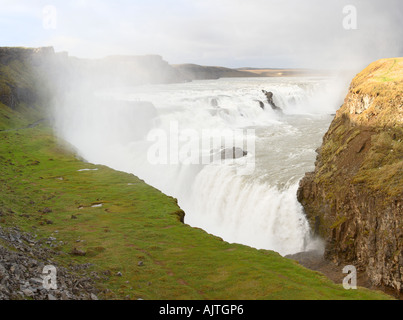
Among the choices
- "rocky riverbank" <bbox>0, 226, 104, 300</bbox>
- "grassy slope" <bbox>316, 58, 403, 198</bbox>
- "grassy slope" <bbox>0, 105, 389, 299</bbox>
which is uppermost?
"grassy slope" <bbox>316, 58, 403, 198</bbox>

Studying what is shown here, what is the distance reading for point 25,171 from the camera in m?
38.5

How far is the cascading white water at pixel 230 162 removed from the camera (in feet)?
99.2

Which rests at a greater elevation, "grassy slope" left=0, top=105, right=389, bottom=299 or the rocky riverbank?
the rocky riverbank

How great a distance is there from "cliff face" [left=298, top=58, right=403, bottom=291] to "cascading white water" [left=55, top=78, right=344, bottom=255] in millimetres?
2362

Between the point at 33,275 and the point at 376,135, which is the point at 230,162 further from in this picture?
the point at 33,275

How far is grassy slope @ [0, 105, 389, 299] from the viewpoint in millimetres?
14727

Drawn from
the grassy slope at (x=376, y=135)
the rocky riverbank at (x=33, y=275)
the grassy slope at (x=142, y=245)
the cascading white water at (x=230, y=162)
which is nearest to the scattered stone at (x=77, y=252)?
the grassy slope at (x=142, y=245)

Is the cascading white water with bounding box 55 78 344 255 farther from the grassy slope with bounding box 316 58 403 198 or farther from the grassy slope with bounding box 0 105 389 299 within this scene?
the grassy slope with bounding box 0 105 389 299

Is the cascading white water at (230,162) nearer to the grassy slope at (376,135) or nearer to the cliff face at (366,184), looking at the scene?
the cliff face at (366,184)

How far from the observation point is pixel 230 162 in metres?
40.2

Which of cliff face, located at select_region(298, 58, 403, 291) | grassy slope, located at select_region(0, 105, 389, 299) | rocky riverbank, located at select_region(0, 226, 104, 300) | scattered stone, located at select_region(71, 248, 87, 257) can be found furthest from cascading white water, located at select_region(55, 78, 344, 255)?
rocky riverbank, located at select_region(0, 226, 104, 300)
